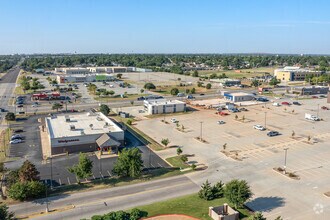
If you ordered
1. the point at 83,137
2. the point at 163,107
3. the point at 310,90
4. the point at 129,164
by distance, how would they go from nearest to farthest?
the point at 129,164 < the point at 83,137 < the point at 163,107 < the point at 310,90

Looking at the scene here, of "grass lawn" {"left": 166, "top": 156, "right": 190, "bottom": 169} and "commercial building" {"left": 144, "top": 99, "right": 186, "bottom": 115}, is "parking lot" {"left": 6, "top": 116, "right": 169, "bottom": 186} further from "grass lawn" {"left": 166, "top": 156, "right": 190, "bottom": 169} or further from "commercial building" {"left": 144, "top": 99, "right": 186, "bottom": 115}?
"commercial building" {"left": 144, "top": 99, "right": 186, "bottom": 115}

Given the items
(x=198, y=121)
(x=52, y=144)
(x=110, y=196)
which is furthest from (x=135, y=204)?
(x=198, y=121)

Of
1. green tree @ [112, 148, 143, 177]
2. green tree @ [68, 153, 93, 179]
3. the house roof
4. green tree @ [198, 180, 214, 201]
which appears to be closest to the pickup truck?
the house roof

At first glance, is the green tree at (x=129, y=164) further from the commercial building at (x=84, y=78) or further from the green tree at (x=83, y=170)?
the commercial building at (x=84, y=78)

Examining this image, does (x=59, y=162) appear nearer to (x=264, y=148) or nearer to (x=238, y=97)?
(x=264, y=148)

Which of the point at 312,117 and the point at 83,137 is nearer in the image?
the point at 83,137

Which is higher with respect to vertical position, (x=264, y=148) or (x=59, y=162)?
(x=264, y=148)

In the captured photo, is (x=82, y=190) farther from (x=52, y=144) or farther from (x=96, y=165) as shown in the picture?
(x=52, y=144)

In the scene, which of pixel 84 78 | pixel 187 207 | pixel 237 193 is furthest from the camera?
pixel 84 78

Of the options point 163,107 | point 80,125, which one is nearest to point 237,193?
point 80,125
